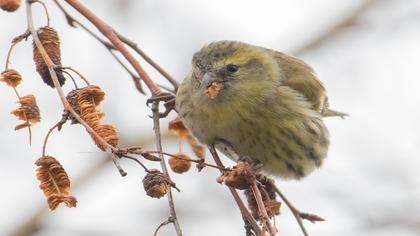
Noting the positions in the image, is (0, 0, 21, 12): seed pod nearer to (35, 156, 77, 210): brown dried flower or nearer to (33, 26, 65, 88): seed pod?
(33, 26, 65, 88): seed pod

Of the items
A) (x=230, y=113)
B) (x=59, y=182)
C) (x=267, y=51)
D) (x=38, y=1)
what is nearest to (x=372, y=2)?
(x=267, y=51)

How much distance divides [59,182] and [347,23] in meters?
4.48

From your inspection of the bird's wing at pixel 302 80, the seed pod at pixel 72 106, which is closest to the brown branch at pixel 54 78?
the seed pod at pixel 72 106

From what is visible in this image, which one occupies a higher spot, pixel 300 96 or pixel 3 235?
pixel 3 235

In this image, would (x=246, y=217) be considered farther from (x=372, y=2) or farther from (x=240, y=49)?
(x=372, y=2)

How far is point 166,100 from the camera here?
92.6 inches

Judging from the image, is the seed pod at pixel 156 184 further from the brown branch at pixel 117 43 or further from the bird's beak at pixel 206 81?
the bird's beak at pixel 206 81

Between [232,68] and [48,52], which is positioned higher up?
[232,68]

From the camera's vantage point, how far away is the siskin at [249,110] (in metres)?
2.73

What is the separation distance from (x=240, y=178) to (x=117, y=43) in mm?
579

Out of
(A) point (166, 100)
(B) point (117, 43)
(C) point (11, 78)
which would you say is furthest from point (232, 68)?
(C) point (11, 78)

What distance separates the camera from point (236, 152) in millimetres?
2764

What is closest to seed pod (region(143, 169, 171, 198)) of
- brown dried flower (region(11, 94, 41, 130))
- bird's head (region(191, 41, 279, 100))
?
brown dried flower (region(11, 94, 41, 130))

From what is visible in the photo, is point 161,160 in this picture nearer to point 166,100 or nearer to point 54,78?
point 54,78
